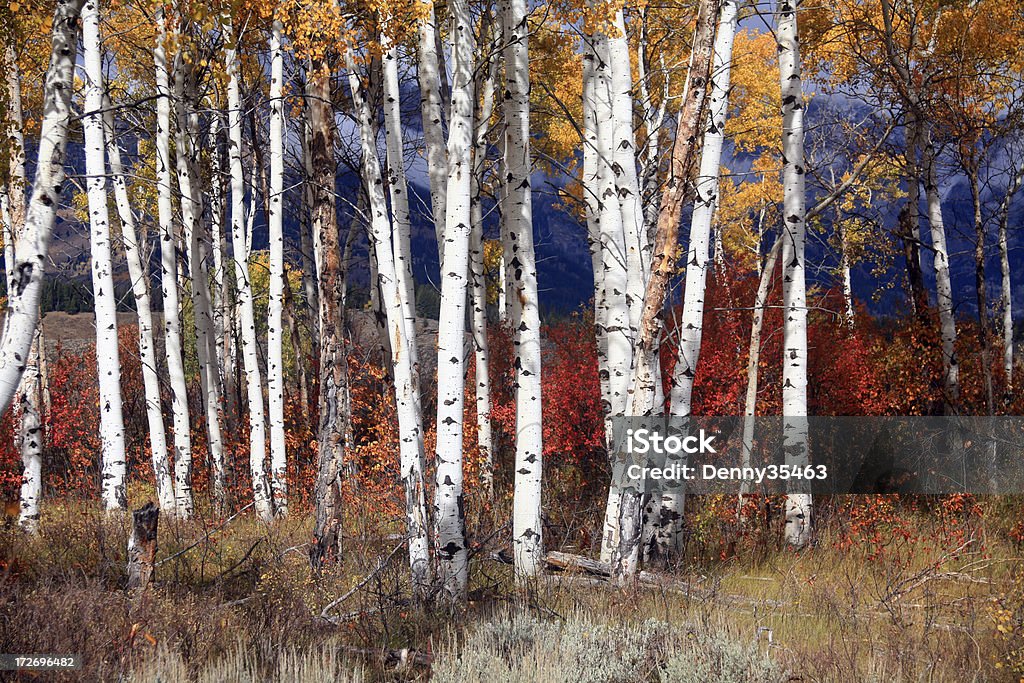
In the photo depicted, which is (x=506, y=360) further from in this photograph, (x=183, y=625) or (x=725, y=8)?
(x=183, y=625)

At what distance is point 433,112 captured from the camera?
24.9 ft

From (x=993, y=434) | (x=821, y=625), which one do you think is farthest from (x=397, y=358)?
(x=993, y=434)

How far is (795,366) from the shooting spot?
7609 mm

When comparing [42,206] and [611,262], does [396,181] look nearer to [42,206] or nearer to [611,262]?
[611,262]

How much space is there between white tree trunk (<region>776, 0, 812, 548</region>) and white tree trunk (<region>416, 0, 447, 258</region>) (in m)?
3.53

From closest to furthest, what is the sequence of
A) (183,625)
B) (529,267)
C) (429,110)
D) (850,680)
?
(850,680)
(183,625)
(529,267)
(429,110)

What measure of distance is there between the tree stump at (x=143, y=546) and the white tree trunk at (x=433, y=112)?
3.28 m

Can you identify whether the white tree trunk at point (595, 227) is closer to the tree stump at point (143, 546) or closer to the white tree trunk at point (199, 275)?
the tree stump at point (143, 546)

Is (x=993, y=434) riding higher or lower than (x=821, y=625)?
higher

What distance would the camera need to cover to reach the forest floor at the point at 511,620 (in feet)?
13.9

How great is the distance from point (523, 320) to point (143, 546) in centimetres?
342

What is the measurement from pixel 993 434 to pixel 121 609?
32.0 ft

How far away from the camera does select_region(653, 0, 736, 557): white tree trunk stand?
6.61 meters

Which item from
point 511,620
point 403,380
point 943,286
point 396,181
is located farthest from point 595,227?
point 943,286
